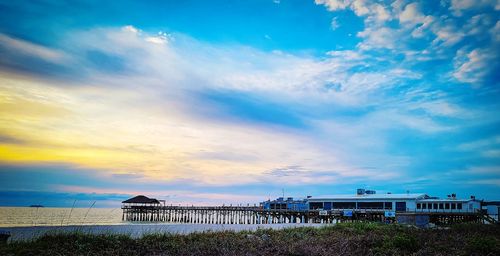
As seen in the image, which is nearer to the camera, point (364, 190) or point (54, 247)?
point (54, 247)

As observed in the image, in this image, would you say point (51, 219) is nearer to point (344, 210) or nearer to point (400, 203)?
point (344, 210)

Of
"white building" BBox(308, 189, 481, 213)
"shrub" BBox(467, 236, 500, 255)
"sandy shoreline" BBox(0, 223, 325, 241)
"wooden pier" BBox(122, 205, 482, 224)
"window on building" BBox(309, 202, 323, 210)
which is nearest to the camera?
"shrub" BBox(467, 236, 500, 255)

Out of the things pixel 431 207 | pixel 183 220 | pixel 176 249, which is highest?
pixel 176 249

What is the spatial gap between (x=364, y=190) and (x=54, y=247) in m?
72.4

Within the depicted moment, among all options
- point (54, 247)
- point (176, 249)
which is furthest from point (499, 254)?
point (54, 247)

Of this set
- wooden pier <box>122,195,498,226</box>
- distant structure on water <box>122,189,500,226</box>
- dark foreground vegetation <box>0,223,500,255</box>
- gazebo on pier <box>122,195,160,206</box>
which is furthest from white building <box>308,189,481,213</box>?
dark foreground vegetation <box>0,223,500,255</box>

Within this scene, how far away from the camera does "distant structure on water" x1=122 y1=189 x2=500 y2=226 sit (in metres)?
58.8

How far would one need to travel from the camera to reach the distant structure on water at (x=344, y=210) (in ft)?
193

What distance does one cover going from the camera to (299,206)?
80438 millimetres

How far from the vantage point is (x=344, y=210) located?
65938 mm

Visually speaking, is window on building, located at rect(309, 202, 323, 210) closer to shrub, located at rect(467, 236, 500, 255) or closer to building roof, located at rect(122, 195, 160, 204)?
building roof, located at rect(122, 195, 160, 204)

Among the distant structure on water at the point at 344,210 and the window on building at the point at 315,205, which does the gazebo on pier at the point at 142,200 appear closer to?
the distant structure on water at the point at 344,210

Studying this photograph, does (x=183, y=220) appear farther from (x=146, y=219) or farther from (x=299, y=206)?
(x=299, y=206)

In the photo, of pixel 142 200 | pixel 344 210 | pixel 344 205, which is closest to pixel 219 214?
pixel 142 200
